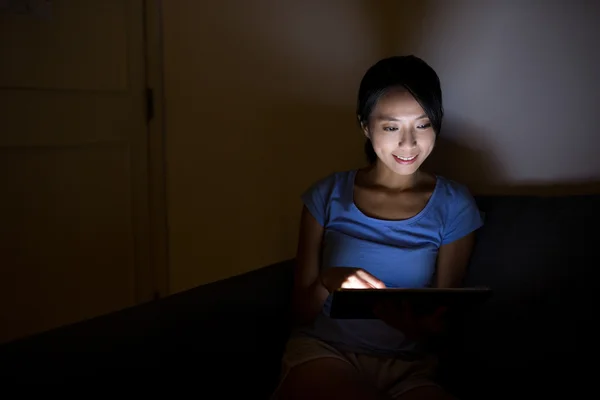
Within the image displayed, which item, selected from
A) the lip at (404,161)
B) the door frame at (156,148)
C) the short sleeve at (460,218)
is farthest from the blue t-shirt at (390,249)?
the door frame at (156,148)

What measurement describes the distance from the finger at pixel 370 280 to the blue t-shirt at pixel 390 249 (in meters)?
0.11

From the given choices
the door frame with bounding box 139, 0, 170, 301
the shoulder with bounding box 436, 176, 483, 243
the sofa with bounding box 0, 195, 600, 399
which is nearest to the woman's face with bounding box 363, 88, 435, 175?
the shoulder with bounding box 436, 176, 483, 243

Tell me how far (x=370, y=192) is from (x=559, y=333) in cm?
49

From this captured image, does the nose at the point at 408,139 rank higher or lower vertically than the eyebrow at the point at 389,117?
lower

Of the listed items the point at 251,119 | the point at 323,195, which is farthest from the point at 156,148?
the point at 323,195

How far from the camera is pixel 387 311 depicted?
45.0 inches

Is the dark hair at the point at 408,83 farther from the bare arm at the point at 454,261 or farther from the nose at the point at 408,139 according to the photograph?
the bare arm at the point at 454,261

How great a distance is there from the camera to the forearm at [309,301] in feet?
4.30

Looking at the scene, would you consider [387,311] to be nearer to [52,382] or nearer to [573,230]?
[573,230]

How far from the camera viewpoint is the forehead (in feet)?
4.06

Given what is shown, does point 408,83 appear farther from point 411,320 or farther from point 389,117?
point 411,320

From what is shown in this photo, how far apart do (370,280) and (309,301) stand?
0.70 feet

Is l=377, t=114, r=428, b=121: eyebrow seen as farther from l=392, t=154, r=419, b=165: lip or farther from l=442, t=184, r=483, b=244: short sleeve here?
l=442, t=184, r=483, b=244: short sleeve

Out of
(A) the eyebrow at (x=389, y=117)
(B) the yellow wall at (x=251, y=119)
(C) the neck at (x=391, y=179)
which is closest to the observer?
(A) the eyebrow at (x=389, y=117)
